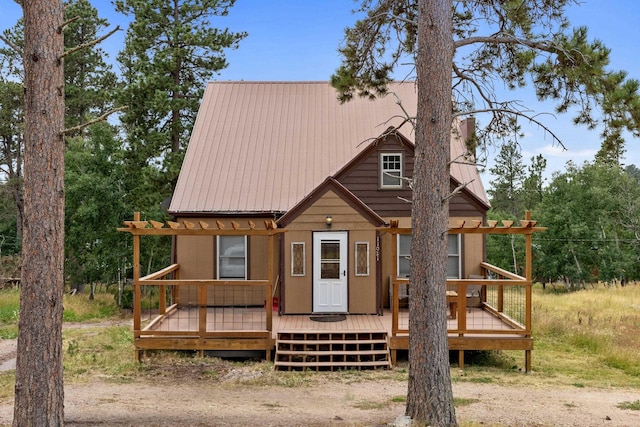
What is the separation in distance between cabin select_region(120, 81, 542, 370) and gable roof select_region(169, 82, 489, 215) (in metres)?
0.05

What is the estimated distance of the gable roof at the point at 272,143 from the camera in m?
14.2

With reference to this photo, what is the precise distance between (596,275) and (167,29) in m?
28.2

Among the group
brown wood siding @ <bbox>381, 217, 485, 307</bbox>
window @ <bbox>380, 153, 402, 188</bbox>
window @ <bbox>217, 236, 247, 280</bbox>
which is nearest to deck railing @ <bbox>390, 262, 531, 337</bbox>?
brown wood siding @ <bbox>381, 217, 485, 307</bbox>

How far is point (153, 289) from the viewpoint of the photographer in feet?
71.9

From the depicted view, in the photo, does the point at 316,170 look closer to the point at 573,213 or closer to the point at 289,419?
the point at 289,419

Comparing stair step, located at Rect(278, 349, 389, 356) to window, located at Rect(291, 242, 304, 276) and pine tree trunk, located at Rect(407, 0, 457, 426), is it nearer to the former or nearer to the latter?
window, located at Rect(291, 242, 304, 276)

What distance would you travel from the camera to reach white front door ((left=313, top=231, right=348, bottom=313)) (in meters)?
12.7

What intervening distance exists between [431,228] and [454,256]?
25.2 ft

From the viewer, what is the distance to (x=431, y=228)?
6520 millimetres

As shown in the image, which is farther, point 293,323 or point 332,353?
point 293,323

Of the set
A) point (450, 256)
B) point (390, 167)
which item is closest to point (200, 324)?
point (390, 167)

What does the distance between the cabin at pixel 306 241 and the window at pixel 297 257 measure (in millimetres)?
23

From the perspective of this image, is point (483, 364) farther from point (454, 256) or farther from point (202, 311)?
point (202, 311)

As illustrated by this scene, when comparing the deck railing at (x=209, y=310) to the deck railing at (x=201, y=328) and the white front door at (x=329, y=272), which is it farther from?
the white front door at (x=329, y=272)
